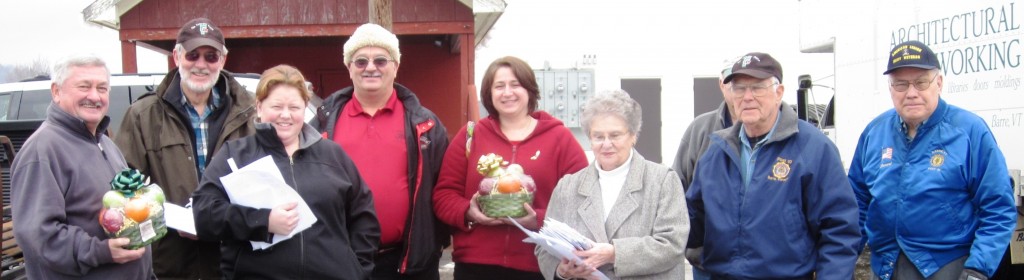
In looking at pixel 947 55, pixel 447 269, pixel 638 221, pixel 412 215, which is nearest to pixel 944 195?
pixel 638 221

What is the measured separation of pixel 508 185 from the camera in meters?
3.40

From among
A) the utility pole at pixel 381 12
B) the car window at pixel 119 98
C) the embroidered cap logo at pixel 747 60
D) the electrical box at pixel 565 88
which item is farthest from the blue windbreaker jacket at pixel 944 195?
the electrical box at pixel 565 88

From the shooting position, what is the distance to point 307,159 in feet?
10.5

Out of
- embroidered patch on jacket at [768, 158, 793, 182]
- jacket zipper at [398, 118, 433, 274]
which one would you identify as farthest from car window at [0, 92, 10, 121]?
embroidered patch on jacket at [768, 158, 793, 182]

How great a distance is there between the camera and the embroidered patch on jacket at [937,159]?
3344 mm

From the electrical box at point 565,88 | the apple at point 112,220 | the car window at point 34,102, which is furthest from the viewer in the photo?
the electrical box at point 565,88

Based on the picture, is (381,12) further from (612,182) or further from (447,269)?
(612,182)

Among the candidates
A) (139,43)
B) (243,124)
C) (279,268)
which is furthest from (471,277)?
(139,43)

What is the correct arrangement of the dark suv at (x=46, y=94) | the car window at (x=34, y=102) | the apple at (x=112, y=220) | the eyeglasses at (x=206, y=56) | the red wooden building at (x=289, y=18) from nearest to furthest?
the apple at (x=112, y=220)
the eyeglasses at (x=206, y=56)
the dark suv at (x=46, y=94)
the car window at (x=34, y=102)
the red wooden building at (x=289, y=18)

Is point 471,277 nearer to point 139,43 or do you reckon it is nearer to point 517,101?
point 517,101

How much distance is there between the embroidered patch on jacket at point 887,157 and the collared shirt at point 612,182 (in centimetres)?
120

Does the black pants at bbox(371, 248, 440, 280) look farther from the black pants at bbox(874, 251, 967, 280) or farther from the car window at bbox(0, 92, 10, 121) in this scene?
the car window at bbox(0, 92, 10, 121)

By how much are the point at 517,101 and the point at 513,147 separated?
221 millimetres

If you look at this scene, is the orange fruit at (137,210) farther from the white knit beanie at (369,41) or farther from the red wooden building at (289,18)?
the red wooden building at (289,18)
